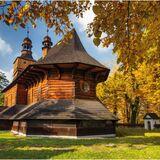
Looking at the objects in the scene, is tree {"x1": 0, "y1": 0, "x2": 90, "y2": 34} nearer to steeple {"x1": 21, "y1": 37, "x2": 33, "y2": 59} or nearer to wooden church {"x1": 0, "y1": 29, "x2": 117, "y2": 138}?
wooden church {"x1": 0, "y1": 29, "x2": 117, "y2": 138}

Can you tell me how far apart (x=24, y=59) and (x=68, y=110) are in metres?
25.8

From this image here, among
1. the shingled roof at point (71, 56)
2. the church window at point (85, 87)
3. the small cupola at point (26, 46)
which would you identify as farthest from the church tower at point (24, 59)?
the church window at point (85, 87)

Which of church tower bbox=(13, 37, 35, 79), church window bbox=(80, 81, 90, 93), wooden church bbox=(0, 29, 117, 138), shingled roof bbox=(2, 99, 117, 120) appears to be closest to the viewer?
shingled roof bbox=(2, 99, 117, 120)

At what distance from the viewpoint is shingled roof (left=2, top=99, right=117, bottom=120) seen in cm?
1928

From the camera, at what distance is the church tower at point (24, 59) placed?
42.5 m

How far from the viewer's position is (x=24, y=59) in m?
43.3

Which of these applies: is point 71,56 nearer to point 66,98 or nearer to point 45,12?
point 66,98

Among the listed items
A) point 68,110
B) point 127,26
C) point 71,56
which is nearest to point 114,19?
point 127,26

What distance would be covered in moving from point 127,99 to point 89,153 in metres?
31.8

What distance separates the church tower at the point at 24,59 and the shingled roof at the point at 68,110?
22.3 metres

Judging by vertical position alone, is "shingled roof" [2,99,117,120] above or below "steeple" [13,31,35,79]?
below

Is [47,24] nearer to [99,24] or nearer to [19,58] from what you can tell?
[99,24]

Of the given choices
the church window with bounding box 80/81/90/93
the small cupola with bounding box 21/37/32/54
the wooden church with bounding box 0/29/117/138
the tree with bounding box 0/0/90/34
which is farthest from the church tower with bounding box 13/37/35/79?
the tree with bounding box 0/0/90/34

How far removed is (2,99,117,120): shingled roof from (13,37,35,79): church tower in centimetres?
2230
